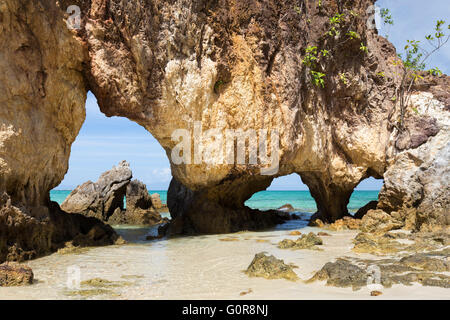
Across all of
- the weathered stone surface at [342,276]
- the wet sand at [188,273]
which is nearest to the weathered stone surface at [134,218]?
the wet sand at [188,273]

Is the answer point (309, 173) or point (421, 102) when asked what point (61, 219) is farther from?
point (421, 102)

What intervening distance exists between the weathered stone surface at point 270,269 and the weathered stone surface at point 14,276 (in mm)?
2627

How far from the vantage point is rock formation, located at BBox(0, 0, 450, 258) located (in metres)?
6.05

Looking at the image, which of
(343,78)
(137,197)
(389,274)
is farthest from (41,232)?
(343,78)

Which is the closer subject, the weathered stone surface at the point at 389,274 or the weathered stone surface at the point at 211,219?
the weathered stone surface at the point at 389,274

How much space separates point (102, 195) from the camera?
43.0 feet

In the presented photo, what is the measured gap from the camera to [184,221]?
9641mm

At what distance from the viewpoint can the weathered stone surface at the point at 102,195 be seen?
41.8ft

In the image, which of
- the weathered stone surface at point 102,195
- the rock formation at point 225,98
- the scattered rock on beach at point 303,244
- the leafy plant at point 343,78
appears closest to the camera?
the rock formation at point 225,98

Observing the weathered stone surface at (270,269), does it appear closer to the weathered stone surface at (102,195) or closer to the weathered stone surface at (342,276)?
the weathered stone surface at (342,276)

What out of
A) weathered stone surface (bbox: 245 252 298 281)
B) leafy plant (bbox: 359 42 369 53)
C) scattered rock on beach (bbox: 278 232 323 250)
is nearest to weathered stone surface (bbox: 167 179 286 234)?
scattered rock on beach (bbox: 278 232 323 250)

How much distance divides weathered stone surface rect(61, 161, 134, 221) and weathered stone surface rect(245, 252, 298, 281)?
9.17 meters
